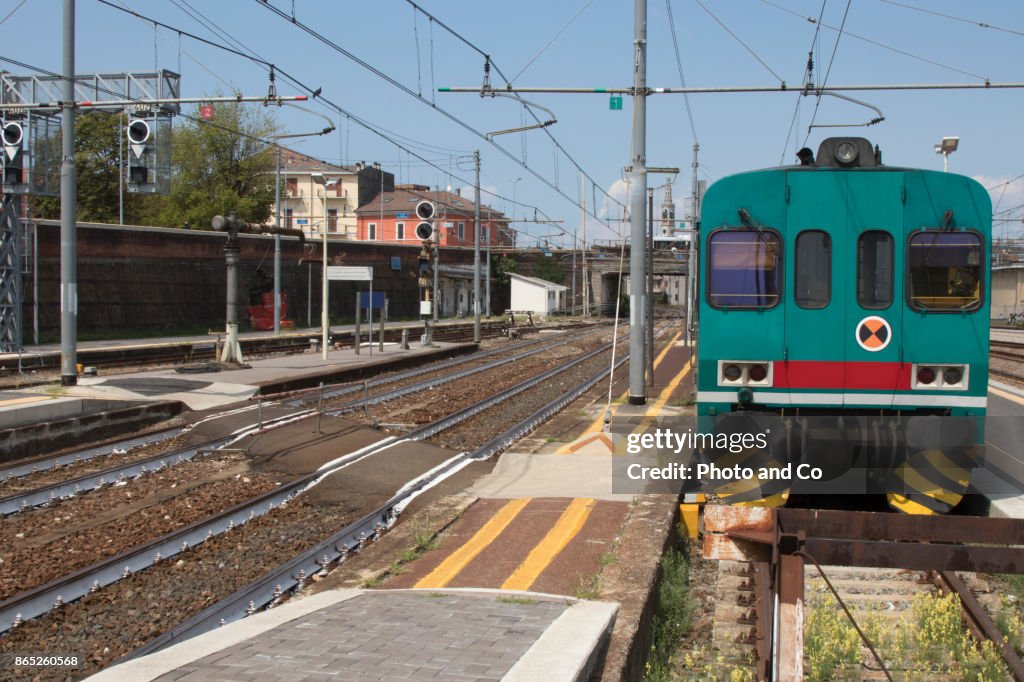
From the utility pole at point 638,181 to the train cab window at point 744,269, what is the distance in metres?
5.46

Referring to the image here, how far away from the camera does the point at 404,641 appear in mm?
4574

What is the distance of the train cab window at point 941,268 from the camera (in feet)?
26.3

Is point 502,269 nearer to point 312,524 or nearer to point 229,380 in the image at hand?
point 229,380

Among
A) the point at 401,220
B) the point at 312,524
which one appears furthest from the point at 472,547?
the point at 401,220

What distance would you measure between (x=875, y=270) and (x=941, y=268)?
533mm

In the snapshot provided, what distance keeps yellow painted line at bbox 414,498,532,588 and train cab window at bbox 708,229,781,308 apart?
257 centimetres

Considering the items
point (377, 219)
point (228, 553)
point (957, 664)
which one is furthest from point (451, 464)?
point (377, 219)

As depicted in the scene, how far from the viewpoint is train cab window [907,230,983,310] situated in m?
8.01

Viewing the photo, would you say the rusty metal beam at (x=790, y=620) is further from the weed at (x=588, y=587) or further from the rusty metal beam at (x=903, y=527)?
the weed at (x=588, y=587)

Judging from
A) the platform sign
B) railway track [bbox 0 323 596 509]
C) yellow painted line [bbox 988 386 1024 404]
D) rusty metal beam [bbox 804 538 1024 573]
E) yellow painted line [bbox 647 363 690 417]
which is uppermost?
the platform sign

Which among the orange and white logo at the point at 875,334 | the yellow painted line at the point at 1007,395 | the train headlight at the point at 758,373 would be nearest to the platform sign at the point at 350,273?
the yellow painted line at the point at 1007,395

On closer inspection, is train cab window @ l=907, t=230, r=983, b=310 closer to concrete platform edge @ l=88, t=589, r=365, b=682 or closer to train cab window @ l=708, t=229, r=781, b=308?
train cab window @ l=708, t=229, r=781, b=308

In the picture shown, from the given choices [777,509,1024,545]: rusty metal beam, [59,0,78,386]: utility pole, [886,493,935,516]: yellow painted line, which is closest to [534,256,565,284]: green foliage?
[59,0,78,386]: utility pole

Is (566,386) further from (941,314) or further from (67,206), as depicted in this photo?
(941,314)
